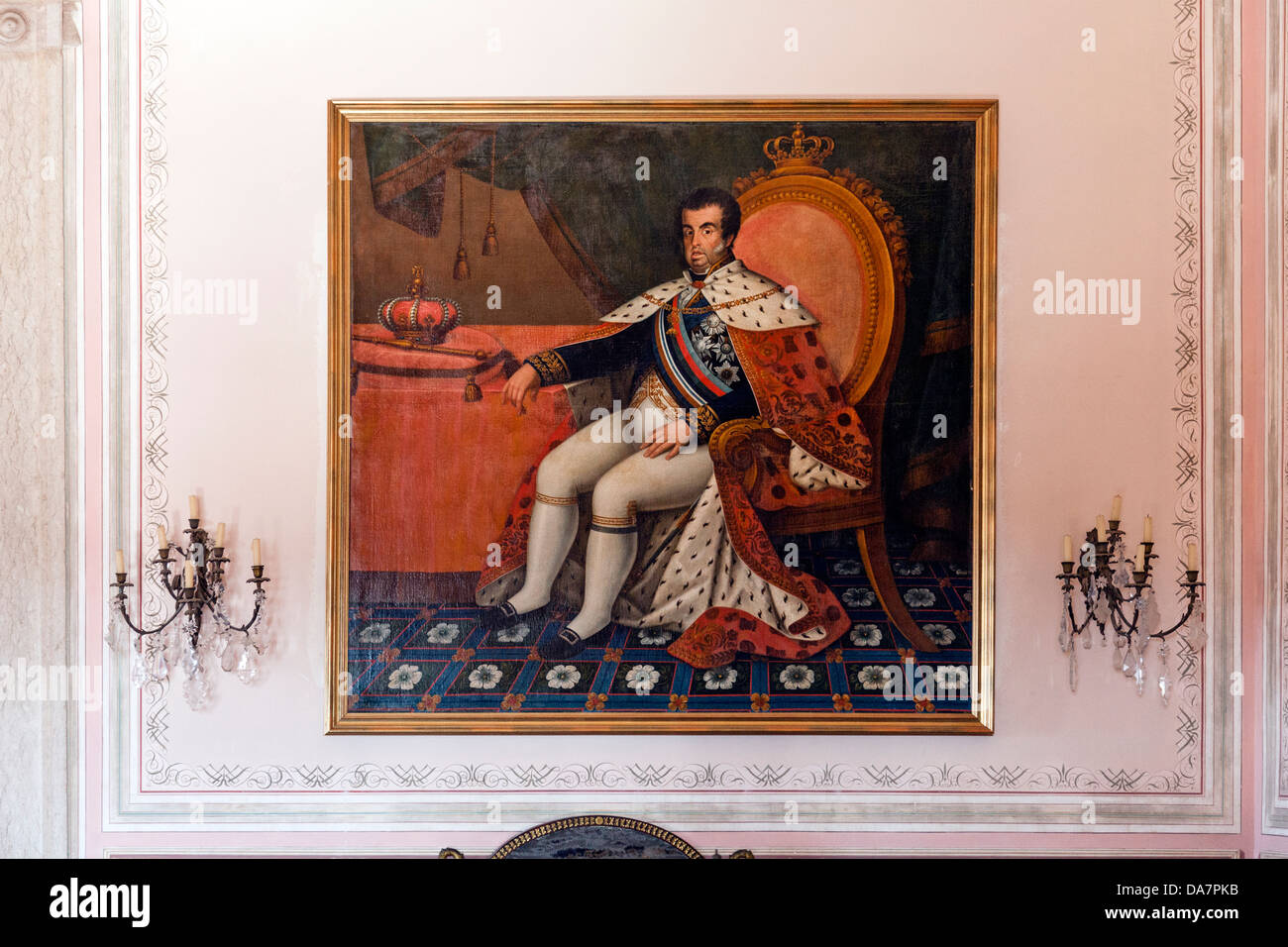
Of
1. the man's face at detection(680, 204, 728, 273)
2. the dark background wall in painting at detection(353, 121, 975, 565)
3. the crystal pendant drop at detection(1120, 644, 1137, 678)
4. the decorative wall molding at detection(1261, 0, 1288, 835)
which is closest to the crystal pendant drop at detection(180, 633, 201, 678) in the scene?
the dark background wall in painting at detection(353, 121, 975, 565)

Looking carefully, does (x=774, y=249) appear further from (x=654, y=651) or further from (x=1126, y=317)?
(x=654, y=651)

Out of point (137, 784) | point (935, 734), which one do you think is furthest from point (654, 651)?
point (137, 784)

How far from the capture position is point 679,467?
145 inches

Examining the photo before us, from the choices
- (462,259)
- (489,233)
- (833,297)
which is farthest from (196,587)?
(833,297)

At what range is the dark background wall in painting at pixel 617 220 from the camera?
12.0ft

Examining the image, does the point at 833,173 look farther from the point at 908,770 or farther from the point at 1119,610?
the point at 908,770

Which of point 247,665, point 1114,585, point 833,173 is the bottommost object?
point 247,665

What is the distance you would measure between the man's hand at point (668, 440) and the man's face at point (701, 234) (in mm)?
639

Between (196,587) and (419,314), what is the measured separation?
1333mm

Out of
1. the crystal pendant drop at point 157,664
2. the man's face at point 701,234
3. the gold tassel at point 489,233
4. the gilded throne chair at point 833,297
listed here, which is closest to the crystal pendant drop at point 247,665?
the crystal pendant drop at point 157,664

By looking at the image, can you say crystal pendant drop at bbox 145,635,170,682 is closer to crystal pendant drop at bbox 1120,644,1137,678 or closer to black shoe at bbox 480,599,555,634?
black shoe at bbox 480,599,555,634

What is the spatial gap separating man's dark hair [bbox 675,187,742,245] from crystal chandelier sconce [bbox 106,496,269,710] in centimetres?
207

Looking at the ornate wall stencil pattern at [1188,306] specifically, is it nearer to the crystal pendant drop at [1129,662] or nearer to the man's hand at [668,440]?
the crystal pendant drop at [1129,662]

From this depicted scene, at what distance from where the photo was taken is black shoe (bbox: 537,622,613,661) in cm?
368
